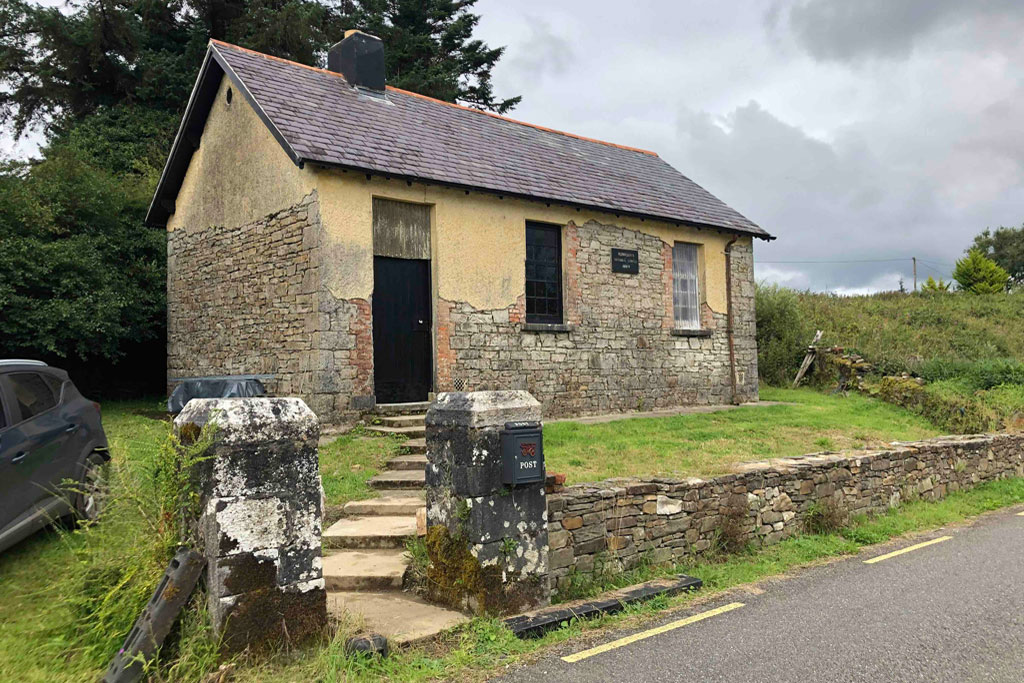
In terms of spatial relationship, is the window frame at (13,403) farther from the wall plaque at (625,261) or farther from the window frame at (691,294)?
the window frame at (691,294)

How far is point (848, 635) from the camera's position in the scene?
5.02 metres

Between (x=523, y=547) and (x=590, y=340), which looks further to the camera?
(x=590, y=340)

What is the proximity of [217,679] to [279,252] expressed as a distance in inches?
370

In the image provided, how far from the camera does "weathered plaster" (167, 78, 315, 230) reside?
12.2 metres

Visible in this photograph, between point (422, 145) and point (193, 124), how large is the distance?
15.8 feet

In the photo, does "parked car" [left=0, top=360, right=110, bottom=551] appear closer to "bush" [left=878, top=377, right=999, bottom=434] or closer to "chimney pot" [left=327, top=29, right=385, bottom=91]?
"chimney pot" [left=327, top=29, right=385, bottom=91]

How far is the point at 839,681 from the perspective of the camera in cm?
425

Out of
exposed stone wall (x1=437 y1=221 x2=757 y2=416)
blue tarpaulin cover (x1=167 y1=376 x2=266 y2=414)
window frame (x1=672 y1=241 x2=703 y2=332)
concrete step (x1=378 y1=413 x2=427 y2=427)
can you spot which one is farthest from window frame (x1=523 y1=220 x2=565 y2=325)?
blue tarpaulin cover (x1=167 y1=376 x2=266 y2=414)

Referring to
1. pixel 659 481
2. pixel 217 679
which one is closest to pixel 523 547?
pixel 659 481

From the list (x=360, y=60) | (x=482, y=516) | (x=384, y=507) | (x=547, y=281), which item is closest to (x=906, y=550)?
(x=482, y=516)

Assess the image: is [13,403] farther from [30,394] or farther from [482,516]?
[482,516]

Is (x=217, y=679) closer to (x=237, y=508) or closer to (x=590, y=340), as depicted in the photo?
(x=237, y=508)

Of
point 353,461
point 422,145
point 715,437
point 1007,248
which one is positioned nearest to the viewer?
point 353,461

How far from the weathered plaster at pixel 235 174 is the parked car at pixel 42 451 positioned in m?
5.92
